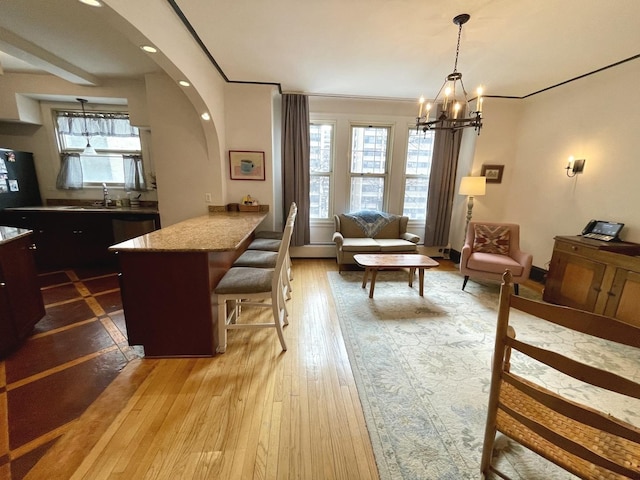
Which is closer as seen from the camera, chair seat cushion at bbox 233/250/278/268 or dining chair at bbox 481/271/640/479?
dining chair at bbox 481/271/640/479

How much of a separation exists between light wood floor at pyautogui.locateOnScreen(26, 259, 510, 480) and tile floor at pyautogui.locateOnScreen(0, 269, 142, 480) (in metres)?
0.12

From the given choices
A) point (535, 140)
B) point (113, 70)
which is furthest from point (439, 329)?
point (113, 70)

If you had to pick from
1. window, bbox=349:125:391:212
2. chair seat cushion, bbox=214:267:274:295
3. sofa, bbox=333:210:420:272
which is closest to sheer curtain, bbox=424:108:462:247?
sofa, bbox=333:210:420:272

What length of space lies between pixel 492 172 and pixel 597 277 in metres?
2.10

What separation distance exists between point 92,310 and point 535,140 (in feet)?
19.9

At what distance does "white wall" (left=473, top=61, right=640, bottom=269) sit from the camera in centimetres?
279

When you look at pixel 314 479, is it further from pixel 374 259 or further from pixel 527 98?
pixel 527 98

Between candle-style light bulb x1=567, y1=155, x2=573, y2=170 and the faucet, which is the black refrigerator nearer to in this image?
the faucet

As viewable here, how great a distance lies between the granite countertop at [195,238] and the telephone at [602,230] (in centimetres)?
375

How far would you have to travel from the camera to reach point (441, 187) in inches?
172

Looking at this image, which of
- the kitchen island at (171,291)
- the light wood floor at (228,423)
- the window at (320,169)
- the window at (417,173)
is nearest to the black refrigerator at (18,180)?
the kitchen island at (171,291)

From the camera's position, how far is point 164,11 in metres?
1.93

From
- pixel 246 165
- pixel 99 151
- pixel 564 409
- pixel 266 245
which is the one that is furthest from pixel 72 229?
pixel 564 409

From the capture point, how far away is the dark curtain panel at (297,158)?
3.86 m
